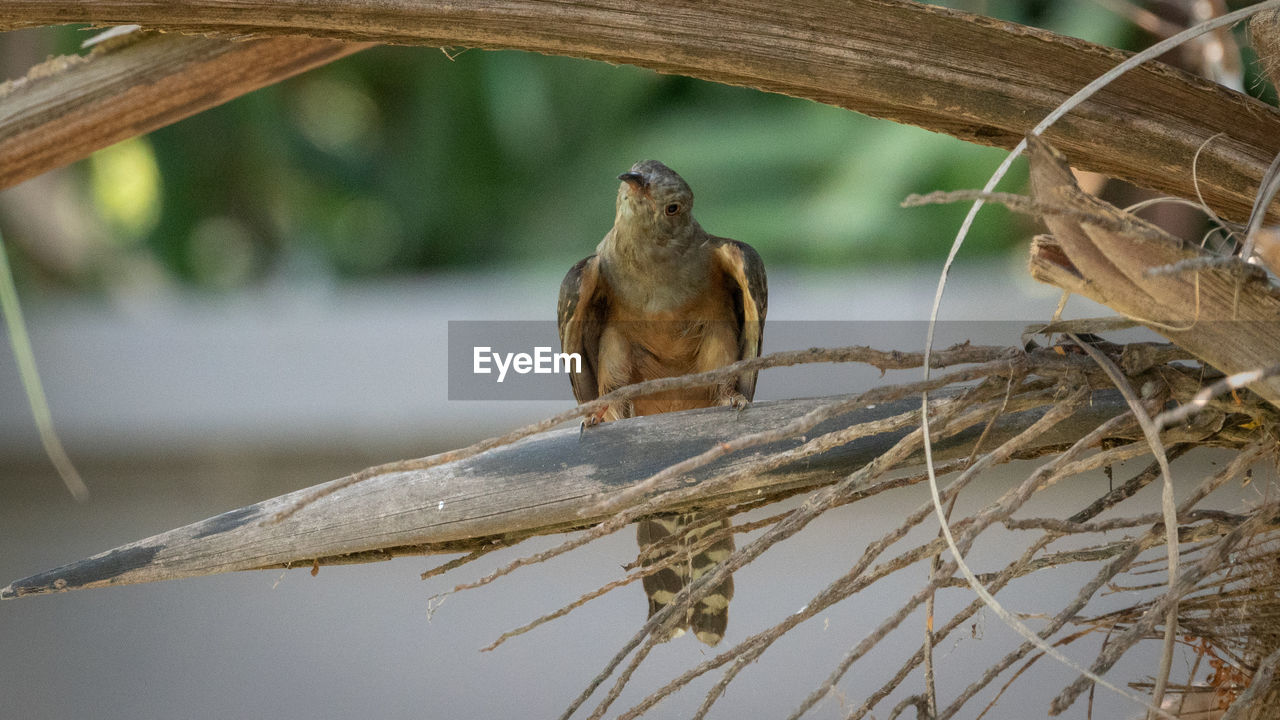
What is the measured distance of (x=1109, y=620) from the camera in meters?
0.96

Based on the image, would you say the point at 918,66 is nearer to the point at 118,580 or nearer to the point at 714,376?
the point at 714,376

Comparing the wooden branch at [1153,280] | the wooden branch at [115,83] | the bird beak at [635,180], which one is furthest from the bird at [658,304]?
the wooden branch at [1153,280]

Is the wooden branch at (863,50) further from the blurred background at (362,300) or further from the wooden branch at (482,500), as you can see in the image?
the blurred background at (362,300)

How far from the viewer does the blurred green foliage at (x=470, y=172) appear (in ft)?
12.8

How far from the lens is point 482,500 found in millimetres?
952

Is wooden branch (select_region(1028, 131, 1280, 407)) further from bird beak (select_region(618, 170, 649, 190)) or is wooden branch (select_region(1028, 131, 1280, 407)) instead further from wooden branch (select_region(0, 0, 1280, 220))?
bird beak (select_region(618, 170, 649, 190))

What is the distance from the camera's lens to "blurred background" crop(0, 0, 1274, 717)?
314cm

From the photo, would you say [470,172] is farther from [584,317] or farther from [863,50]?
[863,50]

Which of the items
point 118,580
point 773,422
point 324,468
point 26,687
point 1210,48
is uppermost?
point 1210,48

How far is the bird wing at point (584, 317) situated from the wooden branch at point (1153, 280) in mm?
940

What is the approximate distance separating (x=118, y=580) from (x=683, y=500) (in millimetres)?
540

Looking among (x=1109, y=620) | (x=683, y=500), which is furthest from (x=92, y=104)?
(x=1109, y=620)

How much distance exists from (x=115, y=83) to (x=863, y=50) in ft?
3.00

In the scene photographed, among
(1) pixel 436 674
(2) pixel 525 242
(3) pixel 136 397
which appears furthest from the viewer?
(2) pixel 525 242
